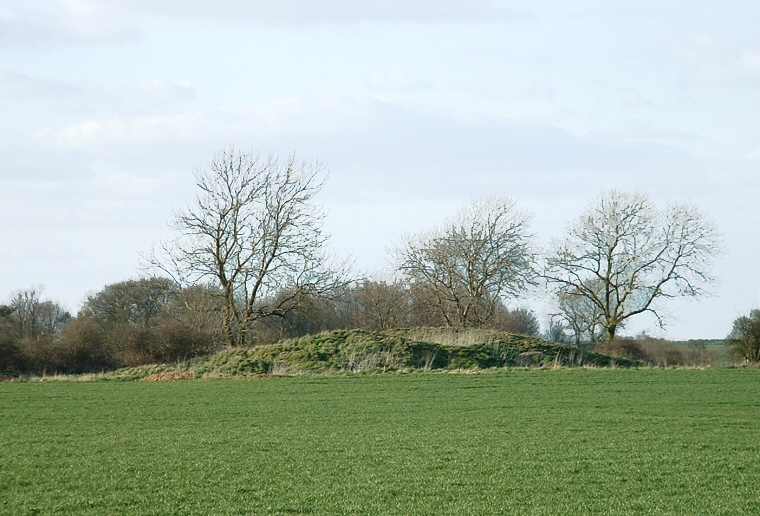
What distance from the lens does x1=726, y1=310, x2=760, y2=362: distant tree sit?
1387 inches

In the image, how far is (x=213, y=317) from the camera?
3906 cm

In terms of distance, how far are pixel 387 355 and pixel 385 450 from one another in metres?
16.7

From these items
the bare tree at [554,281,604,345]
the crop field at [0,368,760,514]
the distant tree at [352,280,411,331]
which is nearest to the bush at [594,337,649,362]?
the bare tree at [554,281,604,345]

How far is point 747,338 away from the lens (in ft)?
116

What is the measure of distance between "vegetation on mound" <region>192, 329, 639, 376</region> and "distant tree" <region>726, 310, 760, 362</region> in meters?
6.22

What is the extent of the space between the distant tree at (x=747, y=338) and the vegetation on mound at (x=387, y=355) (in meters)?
6.22

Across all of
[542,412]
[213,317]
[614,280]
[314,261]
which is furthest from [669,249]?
[542,412]

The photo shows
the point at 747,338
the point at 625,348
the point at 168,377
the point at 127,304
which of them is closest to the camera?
the point at 168,377

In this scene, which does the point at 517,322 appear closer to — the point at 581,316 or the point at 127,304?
the point at 581,316

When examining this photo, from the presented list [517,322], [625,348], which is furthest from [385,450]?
[517,322]

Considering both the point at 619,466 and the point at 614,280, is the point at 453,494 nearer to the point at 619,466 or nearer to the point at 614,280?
the point at 619,466

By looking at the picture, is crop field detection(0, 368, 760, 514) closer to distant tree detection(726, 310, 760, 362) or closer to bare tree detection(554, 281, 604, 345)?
distant tree detection(726, 310, 760, 362)

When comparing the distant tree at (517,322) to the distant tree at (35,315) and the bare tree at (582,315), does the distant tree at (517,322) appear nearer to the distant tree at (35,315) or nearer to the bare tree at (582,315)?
the bare tree at (582,315)

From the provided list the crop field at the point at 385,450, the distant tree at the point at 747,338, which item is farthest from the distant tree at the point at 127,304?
the distant tree at the point at 747,338
